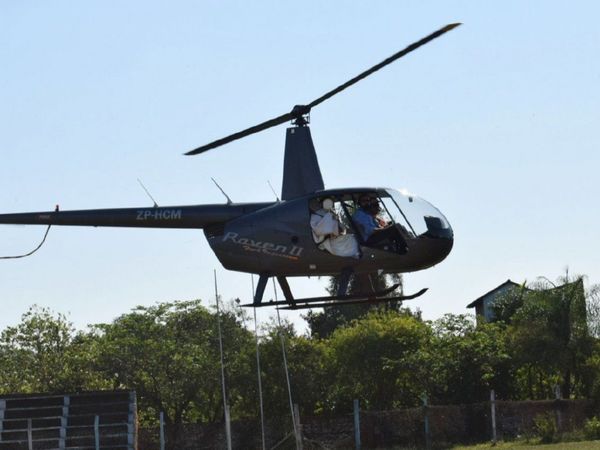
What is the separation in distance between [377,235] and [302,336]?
19345 millimetres

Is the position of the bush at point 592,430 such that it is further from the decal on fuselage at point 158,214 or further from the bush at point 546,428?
the decal on fuselage at point 158,214

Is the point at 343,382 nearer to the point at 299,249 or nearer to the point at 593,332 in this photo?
the point at 593,332

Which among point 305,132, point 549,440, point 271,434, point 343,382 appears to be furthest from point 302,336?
point 305,132

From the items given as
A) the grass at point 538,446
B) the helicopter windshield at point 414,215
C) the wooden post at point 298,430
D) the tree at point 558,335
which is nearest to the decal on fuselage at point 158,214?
the helicopter windshield at point 414,215

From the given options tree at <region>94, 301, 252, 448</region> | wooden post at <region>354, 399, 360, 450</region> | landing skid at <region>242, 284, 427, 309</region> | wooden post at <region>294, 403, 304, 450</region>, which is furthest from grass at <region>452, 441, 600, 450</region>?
tree at <region>94, 301, 252, 448</region>

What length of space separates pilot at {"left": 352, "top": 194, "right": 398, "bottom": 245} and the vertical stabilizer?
1.13 m

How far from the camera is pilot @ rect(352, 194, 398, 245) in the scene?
19.7m

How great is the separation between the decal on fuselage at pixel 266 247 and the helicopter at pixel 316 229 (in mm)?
16

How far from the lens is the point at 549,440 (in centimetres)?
2792

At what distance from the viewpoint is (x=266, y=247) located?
20.2 m

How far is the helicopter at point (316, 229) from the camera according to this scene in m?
19.5

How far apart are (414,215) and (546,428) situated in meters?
10.6

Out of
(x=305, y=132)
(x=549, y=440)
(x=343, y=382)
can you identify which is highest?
(x=305, y=132)

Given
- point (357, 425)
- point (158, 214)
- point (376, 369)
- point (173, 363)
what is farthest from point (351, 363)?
point (158, 214)
